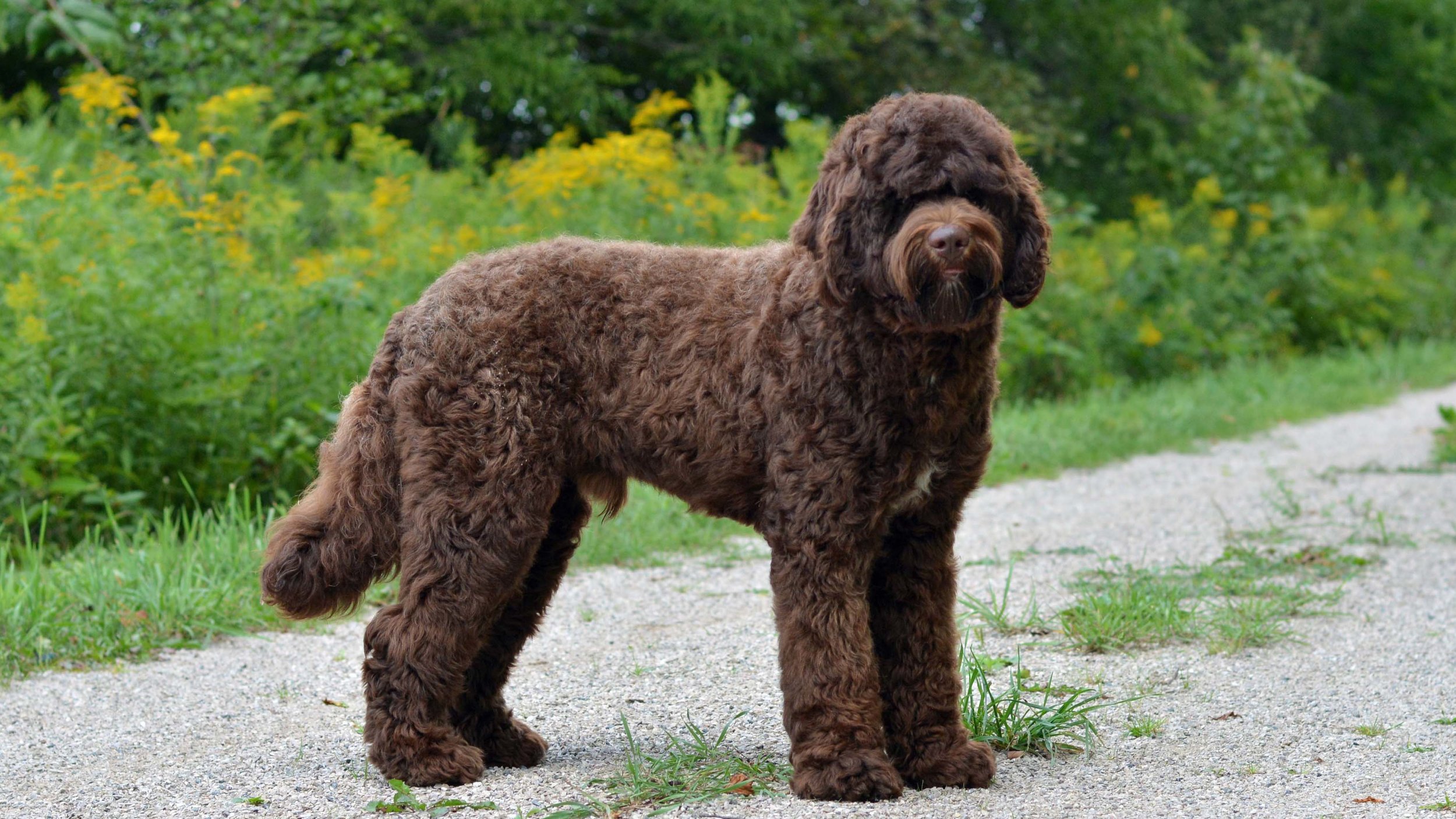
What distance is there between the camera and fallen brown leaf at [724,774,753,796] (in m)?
3.88

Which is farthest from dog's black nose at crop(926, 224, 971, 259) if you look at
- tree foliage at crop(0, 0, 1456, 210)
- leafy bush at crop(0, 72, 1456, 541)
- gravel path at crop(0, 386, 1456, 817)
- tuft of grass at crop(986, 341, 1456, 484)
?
tree foliage at crop(0, 0, 1456, 210)

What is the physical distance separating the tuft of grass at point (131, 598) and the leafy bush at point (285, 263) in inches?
23.4

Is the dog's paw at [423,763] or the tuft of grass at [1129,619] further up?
the tuft of grass at [1129,619]

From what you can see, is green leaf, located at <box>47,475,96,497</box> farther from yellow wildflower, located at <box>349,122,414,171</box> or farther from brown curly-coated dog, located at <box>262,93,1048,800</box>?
yellow wildflower, located at <box>349,122,414,171</box>

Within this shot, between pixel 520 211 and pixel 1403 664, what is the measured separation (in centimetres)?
648

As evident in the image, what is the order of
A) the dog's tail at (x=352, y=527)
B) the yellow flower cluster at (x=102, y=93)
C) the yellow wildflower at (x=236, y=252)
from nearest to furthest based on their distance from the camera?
the dog's tail at (x=352, y=527) → the yellow wildflower at (x=236, y=252) → the yellow flower cluster at (x=102, y=93)

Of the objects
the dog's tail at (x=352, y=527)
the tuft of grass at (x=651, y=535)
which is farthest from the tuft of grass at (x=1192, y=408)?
the dog's tail at (x=352, y=527)

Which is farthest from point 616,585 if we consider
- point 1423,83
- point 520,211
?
point 1423,83

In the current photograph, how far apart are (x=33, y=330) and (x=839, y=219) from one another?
14.1 ft

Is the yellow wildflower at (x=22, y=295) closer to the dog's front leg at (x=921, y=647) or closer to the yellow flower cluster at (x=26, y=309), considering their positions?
the yellow flower cluster at (x=26, y=309)

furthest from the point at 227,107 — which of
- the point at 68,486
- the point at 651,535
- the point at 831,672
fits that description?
the point at 831,672

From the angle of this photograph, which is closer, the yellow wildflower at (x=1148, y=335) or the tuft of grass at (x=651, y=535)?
the tuft of grass at (x=651, y=535)

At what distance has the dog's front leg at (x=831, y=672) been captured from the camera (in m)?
3.80

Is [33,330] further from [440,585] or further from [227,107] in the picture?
[440,585]
